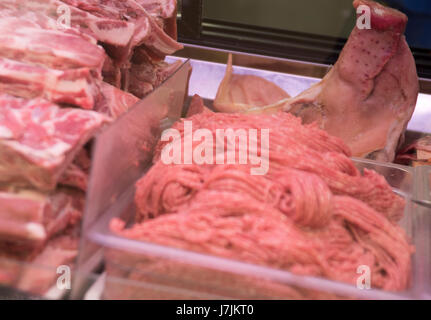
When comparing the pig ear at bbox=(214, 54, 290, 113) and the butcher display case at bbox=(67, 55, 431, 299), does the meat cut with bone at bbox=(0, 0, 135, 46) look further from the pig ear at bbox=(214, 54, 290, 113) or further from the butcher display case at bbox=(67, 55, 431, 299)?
the pig ear at bbox=(214, 54, 290, 113)

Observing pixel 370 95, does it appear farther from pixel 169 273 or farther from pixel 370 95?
pixel 169 273

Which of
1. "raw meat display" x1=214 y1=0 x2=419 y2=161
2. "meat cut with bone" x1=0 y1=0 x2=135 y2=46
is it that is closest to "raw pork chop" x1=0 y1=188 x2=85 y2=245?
"meat cut with bone" x1=0 y1=0 x2=135 y2=46

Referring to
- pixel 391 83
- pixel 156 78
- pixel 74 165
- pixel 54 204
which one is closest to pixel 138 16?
pixel 156 78

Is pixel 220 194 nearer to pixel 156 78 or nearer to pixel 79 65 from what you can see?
pixel 79 65

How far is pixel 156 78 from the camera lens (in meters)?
1.91

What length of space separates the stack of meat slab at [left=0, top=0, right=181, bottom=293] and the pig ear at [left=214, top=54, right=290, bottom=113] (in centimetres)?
49

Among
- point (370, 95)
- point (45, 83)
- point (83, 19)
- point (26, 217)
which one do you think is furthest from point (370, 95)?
point (26, 217)

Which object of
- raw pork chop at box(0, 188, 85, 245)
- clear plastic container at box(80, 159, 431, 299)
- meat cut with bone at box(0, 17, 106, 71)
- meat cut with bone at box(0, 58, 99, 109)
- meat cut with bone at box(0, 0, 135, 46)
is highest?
meat cut with bone at box(0, 0, 135, 46)

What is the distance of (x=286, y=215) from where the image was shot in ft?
3.48

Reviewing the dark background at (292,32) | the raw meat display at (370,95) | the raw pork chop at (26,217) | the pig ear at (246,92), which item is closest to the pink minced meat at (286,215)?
the raw pork chop at (26,217)

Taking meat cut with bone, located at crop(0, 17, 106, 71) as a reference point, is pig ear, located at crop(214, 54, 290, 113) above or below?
above

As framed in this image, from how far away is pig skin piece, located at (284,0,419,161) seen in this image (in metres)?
1.78

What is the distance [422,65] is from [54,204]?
1.93 meters

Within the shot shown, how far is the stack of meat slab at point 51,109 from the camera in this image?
97 cm
